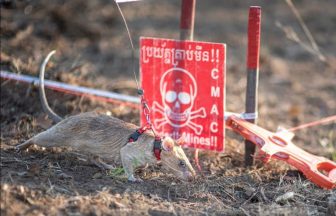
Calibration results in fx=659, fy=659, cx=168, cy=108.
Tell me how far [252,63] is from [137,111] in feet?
4.80

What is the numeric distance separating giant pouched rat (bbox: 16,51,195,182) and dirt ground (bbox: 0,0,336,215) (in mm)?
109

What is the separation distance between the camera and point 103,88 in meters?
6.49

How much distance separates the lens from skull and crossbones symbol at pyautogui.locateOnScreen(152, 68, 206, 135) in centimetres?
511

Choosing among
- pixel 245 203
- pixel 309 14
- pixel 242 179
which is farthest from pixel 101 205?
pixel 309 14

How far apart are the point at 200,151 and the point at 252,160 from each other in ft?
1.49

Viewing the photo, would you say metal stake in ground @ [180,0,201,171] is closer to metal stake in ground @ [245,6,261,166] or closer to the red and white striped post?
the red and white striped post

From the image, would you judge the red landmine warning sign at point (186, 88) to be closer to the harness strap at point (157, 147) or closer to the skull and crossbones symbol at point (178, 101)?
the skull and crossbones symbol at point (178, 101)

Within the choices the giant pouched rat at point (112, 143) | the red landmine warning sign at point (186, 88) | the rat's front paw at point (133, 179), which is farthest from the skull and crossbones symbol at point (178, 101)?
the rat's front paw at point (133, 179)

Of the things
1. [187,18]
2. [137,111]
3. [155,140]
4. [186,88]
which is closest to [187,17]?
[187,18]

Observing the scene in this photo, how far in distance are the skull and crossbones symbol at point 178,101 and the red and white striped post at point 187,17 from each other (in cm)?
44

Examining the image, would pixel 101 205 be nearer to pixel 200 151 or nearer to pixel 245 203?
pixel 245 203

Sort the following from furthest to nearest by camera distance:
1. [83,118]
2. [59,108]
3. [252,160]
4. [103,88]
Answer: [103,88], [59,108], [252,160], [83,118]

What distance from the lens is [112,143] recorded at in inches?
180

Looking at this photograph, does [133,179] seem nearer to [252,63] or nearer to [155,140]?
[155,140]
